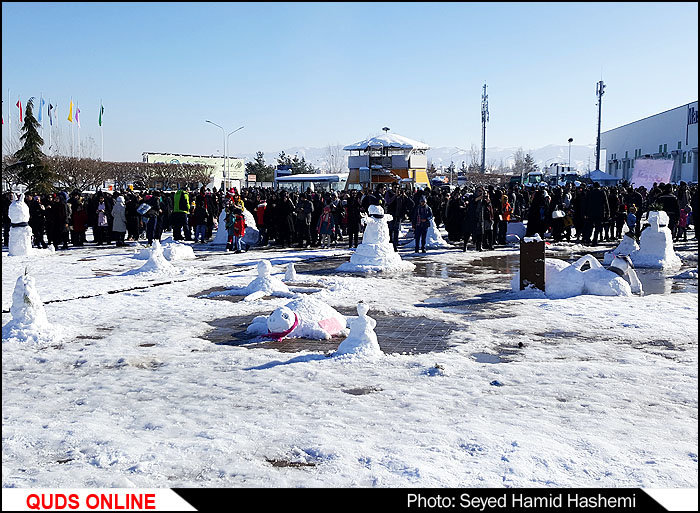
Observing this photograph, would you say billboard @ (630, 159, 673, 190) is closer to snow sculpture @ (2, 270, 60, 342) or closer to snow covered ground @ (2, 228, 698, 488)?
snow covered ground @ (2, 228, 698, 488)

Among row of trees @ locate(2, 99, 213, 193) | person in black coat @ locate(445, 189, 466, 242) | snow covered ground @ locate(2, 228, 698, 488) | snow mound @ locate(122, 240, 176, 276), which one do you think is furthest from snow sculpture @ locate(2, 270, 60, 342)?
row of trees @ locate(2, 99, 213, 193)

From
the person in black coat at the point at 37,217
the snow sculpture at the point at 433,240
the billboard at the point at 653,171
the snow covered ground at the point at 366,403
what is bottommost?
the snow covered ground at the point at 366,403

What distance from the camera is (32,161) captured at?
43.8m

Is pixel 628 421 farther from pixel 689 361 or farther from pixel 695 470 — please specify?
pixel 689 361

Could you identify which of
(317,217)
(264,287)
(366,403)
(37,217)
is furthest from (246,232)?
(366,403)

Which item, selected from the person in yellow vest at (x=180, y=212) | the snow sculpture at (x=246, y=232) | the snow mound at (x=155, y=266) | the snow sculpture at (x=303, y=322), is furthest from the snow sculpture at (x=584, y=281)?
the person in yellow vest at (x=180, y=212)

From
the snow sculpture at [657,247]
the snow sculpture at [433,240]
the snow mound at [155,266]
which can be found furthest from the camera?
the snow sculpture at [433,240]

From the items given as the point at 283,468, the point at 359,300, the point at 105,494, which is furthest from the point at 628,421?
the point at 359,300

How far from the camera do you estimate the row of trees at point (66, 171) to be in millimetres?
43625

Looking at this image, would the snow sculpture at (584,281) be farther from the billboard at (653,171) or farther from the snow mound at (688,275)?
the billboard at (653,171)

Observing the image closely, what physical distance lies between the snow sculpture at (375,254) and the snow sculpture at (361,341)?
6.91 metres

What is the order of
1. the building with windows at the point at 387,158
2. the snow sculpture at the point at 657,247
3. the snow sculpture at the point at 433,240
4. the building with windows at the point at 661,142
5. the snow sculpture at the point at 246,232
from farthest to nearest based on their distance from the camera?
the building with windows at the point at 387,158
the building with windows at the point at 661,142
the snow sculpture at the point at 246,232
the snow sculpture at the point at 433,240
the snow sculpture at the point at 657,247

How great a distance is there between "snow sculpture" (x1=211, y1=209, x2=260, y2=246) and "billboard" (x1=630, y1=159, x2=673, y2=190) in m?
16.3

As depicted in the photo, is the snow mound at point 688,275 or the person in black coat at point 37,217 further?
the person in black coat at point 37,217
